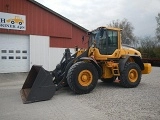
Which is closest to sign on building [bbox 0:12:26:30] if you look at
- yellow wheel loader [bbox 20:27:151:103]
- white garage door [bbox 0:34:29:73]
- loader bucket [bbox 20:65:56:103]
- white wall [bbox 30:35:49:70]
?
white garage door [bbox 0:34:29:73]

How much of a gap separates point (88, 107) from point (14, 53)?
425 inches

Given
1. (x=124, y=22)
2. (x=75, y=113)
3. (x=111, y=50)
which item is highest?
(x=124, y=22)

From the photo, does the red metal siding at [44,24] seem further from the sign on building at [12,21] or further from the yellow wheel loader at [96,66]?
the yellow wheel loader at [96,66]

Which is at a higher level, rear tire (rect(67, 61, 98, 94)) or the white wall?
the white wall

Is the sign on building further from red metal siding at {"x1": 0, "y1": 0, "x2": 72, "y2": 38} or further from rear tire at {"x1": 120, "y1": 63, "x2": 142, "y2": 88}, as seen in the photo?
rear tire at {"x1": 120, "y1": 63, "x2": 142, "y2": 88}

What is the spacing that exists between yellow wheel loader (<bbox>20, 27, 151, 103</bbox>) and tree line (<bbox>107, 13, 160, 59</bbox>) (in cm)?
211

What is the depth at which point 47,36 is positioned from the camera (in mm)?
18078

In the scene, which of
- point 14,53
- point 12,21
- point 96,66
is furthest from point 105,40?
point 12,21

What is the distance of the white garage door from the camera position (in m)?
16.0

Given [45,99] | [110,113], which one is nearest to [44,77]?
[45,99]

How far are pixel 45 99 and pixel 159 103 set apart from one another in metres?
3.86

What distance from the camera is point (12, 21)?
16.4m

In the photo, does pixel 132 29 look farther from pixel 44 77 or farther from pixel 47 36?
pixel 44 77

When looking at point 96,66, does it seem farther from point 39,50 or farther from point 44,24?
point 44,24
